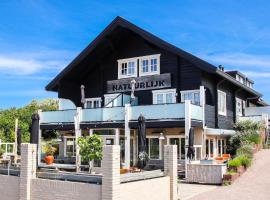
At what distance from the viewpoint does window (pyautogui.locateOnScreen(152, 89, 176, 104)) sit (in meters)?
24.6

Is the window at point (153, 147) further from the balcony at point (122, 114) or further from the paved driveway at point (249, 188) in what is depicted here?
the paved driveway at point (249, 188)

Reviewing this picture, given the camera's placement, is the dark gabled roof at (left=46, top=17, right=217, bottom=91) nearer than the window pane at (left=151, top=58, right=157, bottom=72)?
Yes

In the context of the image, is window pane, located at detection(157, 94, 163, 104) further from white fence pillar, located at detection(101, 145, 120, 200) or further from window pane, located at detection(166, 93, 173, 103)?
white fence pillar, located at detection(101, 145, 120, 200)

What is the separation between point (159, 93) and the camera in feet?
82.6

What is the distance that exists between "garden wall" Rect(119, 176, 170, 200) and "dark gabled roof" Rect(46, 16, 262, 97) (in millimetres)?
10894

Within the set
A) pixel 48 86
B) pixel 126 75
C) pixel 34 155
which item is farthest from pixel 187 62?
pixel 34 155

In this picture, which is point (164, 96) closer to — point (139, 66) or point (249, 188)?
point (139, 66)

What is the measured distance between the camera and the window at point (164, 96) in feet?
80.6

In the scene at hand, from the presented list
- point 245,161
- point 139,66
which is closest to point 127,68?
point 139,66

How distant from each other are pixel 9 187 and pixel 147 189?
4.89 m

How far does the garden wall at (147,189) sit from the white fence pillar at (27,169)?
355 centimetres

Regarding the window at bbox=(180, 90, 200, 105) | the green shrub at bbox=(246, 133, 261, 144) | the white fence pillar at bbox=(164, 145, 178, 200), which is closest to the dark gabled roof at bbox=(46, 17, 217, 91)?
the window at bbox=(180, 90, 200, 105)

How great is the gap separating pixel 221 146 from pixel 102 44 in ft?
35.2

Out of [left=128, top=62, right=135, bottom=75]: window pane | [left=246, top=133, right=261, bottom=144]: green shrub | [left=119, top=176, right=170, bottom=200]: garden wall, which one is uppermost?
[left=128, top=62, right=135, bottom=75]: window pane
